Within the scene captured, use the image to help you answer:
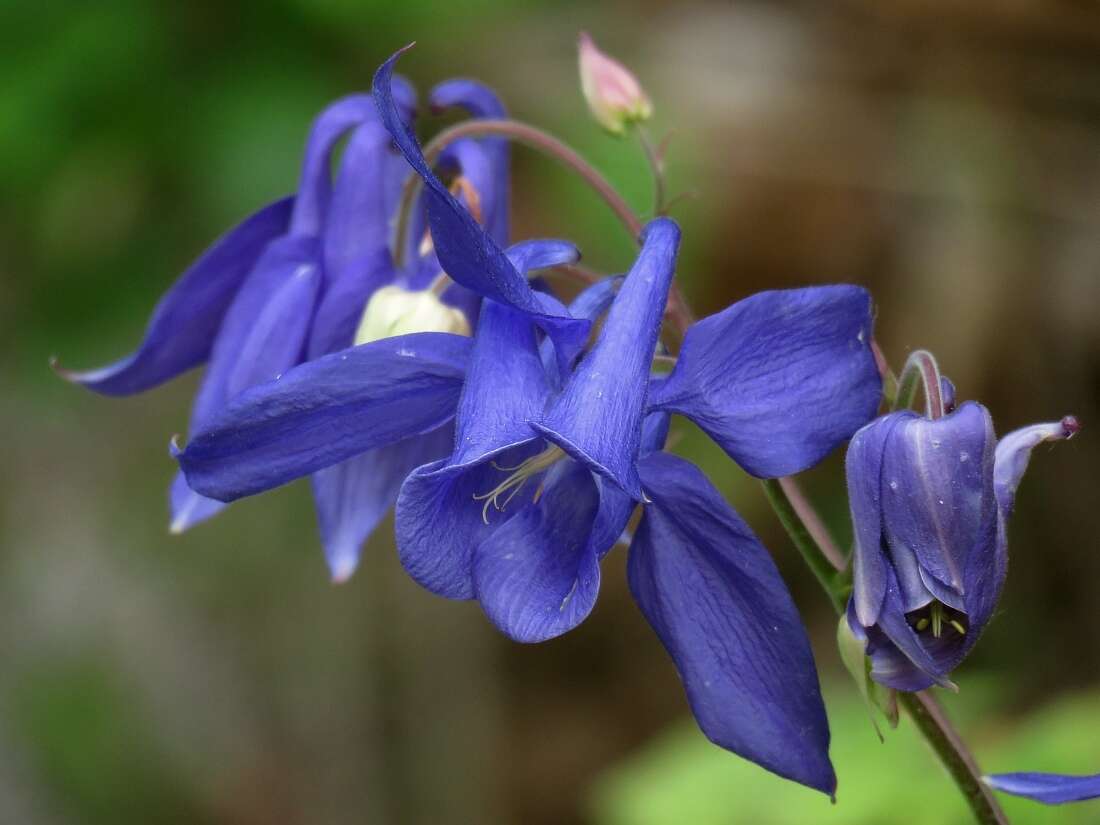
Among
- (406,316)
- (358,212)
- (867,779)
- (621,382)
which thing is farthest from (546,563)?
(867,779)

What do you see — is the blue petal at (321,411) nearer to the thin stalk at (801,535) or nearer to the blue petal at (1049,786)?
the thin stalk at (801,535)

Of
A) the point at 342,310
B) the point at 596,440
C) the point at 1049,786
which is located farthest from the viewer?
the point at 342,310

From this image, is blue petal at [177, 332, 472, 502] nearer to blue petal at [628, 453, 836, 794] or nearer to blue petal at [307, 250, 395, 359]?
blue petal at [628, 453, 836, 794]

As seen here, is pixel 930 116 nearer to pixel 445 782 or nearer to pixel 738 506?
pixel 738 506

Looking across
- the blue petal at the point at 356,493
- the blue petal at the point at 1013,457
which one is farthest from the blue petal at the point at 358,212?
the blue petal at the point at 1013,457

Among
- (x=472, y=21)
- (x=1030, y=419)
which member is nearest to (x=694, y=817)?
(x=1030, y=419)

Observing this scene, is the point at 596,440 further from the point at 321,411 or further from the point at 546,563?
the point at 321,411

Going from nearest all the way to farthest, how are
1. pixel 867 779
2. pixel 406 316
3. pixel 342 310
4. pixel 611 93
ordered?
pixel 406 316
pixel 342 310
pixel 611 93
pixel 867 779
